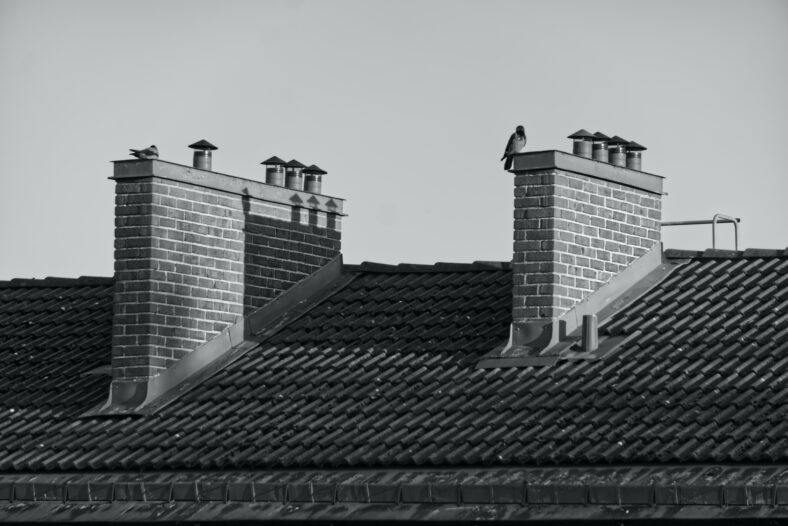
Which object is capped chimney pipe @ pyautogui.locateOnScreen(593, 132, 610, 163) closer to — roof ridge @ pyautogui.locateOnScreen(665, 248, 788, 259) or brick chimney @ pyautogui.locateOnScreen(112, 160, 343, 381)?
roof ridge @ pyautogui.locateOnScreen(665, 248, 788, 259)

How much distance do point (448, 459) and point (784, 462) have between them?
9.41 feet

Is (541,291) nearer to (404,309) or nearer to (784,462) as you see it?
(404,309)

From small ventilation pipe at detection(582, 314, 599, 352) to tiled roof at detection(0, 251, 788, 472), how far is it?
240 mm

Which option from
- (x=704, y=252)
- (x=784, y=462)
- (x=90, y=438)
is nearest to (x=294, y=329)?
(x=90, y=438)

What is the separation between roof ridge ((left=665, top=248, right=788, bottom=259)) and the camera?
18266 mm

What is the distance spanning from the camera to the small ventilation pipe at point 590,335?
17266mm

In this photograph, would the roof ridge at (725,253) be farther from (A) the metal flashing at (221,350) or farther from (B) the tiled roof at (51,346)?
(B) the tiled roof at (51,346)

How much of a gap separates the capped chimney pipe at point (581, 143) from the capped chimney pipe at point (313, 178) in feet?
11.5

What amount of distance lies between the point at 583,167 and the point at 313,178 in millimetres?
3780

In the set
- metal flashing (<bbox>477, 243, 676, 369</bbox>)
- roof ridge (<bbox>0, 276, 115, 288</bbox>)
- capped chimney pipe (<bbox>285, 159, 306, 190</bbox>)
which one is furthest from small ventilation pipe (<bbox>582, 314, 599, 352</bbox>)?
roof ridge (<bbox>0, 276, 115, 288</bbox>)

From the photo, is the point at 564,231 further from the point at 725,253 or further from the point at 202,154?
the point at 202,154

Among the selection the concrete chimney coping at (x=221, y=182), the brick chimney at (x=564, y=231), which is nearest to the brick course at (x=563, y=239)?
the brick chimney at (x=564, y=231)

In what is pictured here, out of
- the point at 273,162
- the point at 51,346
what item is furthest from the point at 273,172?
the point at 51,346

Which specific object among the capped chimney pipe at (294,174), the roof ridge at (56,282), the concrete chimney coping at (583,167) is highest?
the capped chimney pipe at (294,174)
